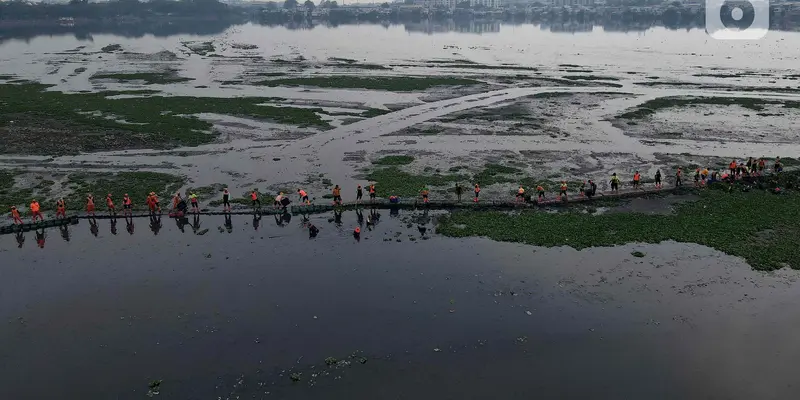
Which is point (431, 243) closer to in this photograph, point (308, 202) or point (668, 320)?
point (308, 202)

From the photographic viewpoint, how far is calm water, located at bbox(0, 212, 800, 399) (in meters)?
22.0

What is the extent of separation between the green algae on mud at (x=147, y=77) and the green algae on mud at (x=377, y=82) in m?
14.2

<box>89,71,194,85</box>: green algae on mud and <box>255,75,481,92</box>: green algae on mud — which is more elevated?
<box>89,71,194,85</box>: green algae on mud

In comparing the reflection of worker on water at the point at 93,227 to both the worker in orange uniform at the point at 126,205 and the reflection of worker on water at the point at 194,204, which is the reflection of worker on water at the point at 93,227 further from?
the reflection of worker on water at the point at 194,204

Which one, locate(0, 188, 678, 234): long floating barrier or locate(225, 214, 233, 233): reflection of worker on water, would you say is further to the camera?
locate(0, 188, 678, 234): long floating barrier

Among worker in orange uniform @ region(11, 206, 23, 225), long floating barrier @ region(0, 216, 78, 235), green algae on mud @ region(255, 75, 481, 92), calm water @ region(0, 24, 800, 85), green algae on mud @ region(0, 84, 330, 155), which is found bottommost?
long floating barrier @ region(0, 216, 78, 235)

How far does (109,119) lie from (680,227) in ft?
187

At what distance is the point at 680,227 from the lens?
117 ft

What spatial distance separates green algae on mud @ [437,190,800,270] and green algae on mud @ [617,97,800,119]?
3401cm

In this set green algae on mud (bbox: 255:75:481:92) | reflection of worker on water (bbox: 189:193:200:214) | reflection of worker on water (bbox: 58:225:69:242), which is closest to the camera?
reflection of worker on water (bbox: 58:225:69:242)

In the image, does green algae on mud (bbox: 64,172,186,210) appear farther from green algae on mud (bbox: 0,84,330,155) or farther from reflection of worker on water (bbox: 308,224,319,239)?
reflection of worker on water (bbox: 308,224,319,239)

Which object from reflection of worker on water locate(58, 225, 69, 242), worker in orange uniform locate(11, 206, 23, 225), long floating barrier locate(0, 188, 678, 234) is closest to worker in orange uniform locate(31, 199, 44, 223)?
worker in orange uniform locate(11, 206, 23, 225)

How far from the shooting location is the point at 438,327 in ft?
83.8

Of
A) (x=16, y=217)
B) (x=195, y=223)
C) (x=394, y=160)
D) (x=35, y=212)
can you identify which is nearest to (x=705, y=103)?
(x=394, y=160)
